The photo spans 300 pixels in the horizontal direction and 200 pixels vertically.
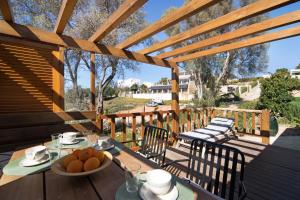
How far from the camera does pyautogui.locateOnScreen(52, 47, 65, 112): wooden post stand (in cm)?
347

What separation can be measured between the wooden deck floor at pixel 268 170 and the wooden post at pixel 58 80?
2.37m

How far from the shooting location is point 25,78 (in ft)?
11.5

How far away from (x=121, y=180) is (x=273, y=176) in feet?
8.32

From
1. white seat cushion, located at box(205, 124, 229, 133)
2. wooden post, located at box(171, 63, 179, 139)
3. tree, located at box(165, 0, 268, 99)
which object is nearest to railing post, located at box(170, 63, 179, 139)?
wooden post, located at box(171, 63, 179, 139)

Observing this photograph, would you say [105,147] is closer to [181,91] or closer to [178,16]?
[178,16]

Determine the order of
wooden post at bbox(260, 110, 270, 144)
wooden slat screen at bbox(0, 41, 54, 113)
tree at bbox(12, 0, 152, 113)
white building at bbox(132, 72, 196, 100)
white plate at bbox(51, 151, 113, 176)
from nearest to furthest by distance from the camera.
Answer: white plate at bbox(51, 151, 113, 176) < wooden slat screen at bbox(0, 41, 54, 113) < wooden post at bbox(260, 110, 270, 144) < tree at bbox(12, 0, 152, 113) < white building at bbox(132, 72, 196, 100)

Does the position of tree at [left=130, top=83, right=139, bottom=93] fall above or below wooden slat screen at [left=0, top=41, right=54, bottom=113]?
above

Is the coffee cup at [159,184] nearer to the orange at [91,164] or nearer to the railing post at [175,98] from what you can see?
the orange at [91,164]

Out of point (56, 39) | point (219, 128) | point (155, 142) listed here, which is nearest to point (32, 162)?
point (155, 142)

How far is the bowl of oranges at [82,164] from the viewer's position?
118 cm

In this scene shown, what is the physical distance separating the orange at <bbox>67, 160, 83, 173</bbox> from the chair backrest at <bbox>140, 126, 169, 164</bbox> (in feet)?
3.82

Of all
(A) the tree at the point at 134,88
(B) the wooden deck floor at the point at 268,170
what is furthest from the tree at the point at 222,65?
(A) the tree at the point at 134,88

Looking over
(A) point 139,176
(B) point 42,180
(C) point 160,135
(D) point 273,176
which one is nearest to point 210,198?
(A) point 139,176

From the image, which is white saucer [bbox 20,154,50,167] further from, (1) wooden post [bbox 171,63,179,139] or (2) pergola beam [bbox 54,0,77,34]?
(1) wooden post [bbox 171,63,179,139]
